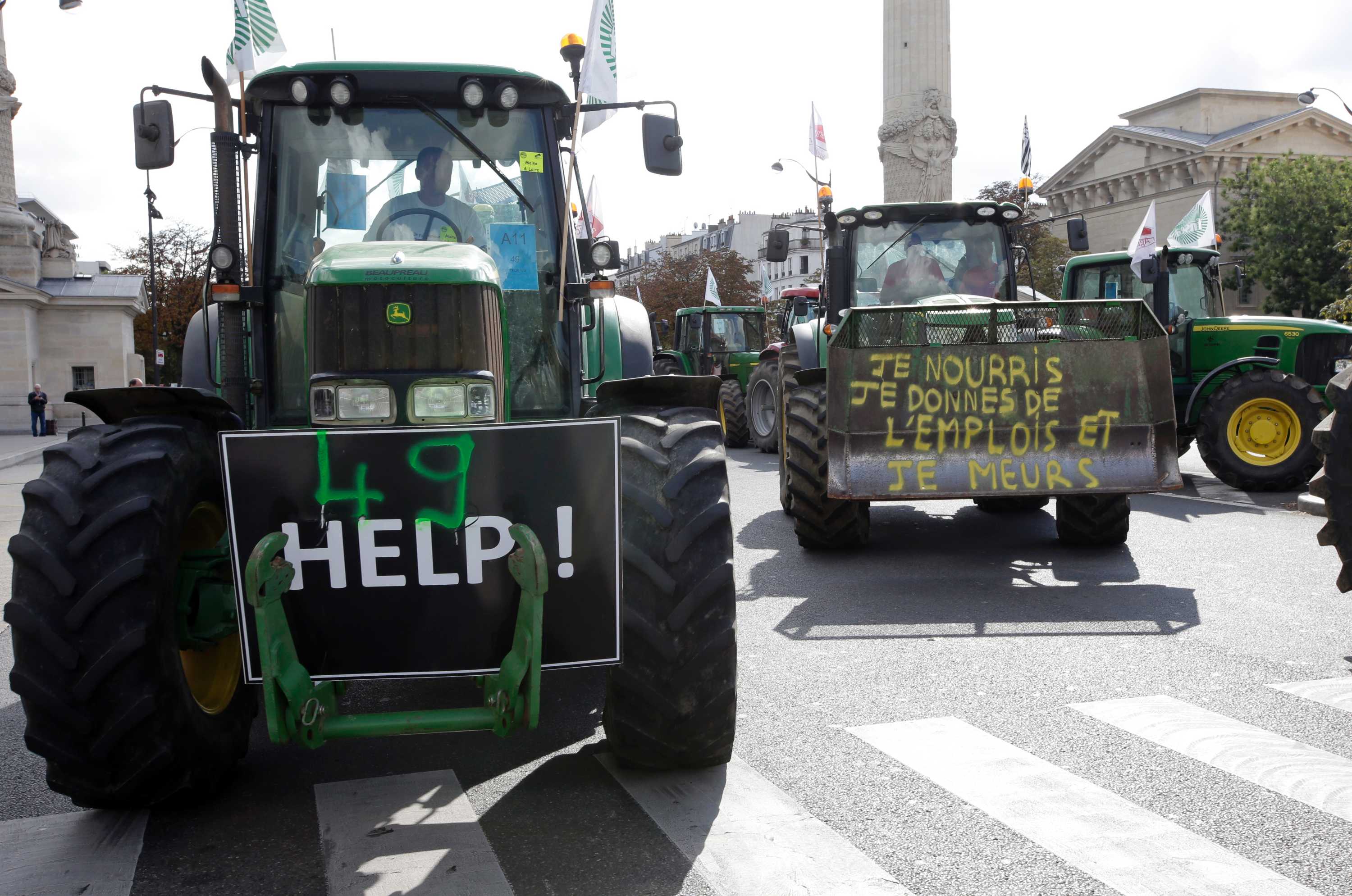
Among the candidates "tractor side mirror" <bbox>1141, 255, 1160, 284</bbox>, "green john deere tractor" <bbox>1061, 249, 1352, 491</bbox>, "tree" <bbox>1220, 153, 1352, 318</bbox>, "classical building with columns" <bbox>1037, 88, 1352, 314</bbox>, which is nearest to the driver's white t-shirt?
"green john deere tractor" <bbox>1061, 249, 1352, 491</bbox>

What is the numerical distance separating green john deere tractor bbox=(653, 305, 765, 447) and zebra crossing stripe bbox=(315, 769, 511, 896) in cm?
1893

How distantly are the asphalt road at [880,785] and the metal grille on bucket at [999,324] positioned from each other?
2.02 meters

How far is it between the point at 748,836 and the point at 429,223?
9.32 feet

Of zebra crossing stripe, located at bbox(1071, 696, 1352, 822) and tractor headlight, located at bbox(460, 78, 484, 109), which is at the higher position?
tractor headlight, located at bbox(460, 78, 484, 109)

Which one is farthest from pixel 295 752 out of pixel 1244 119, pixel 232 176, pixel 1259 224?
pixel 1244 119

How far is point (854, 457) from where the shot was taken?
8.00 m

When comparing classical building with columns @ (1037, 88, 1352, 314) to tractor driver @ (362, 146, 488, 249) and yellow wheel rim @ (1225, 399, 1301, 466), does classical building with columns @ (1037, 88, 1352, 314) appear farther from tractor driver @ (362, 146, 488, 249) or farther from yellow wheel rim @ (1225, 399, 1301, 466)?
tractor driver @ (362, 146, 488, 249)

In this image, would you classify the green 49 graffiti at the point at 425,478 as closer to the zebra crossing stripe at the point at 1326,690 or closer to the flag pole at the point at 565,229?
the flag pole at the point at 565,229

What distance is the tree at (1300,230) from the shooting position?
50.2m

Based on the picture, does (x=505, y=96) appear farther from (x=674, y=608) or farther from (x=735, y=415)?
(x=735, y=415)

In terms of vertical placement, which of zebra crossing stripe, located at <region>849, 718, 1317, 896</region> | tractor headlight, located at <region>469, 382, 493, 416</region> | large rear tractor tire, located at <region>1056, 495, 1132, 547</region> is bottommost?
zebra crossing stripe, located at <region>849, 718, 1317, 896</region>

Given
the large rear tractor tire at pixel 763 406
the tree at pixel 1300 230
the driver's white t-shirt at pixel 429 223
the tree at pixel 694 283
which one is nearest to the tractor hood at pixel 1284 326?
the large rear tractor tire at pixel 763 406

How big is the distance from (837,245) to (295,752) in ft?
25.2

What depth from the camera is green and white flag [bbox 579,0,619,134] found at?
262 inches
